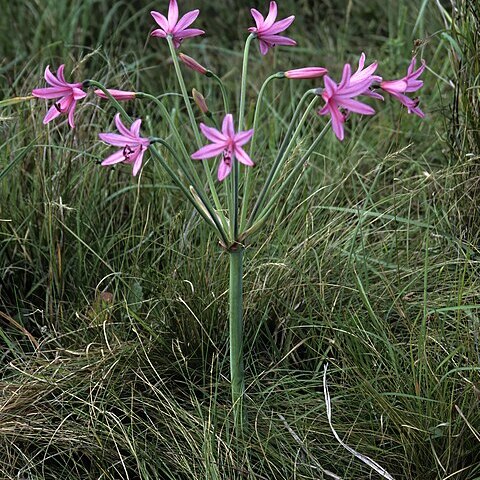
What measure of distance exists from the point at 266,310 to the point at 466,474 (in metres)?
0.65

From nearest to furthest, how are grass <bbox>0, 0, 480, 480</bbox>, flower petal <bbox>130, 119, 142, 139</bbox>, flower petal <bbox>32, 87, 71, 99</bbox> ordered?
flower petal <bbox>130, 119, 142, 139</bbox> < flower petal <bbox>32, 87, 71, 99</bbox> < grass <bbox>0, 0, 480, 480</bbox>

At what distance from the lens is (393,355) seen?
2.13m

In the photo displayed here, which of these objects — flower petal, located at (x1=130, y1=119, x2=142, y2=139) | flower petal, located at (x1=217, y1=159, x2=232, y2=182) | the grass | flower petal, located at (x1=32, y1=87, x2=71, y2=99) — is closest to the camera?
flower petal, located at (x1=217, y1=159, x2=232, y2=182)

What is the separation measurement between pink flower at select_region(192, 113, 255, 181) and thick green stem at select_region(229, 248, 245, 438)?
1.04 feet

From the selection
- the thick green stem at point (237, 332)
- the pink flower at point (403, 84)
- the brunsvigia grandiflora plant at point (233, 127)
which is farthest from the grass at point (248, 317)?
the pink flower at point (403, 84)

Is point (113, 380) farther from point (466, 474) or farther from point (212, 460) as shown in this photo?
point (466, 474)

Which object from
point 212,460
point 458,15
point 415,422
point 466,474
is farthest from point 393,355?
point 458,15

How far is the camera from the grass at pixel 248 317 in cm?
211

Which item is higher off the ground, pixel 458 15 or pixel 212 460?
pixel 458 15

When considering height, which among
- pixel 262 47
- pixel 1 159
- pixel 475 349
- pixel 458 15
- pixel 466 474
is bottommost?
pixel 466 474

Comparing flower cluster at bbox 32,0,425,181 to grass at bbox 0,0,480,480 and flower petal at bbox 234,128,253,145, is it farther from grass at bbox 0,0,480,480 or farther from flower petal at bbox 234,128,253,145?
grass at bbox 0,0,480,480

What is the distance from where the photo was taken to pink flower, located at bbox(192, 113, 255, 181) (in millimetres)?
1654

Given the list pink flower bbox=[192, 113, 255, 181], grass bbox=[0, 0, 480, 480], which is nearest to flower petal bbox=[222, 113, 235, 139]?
pink flower bbox=[192, 113, 255, 181]

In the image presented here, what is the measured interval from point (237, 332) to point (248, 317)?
45cm
